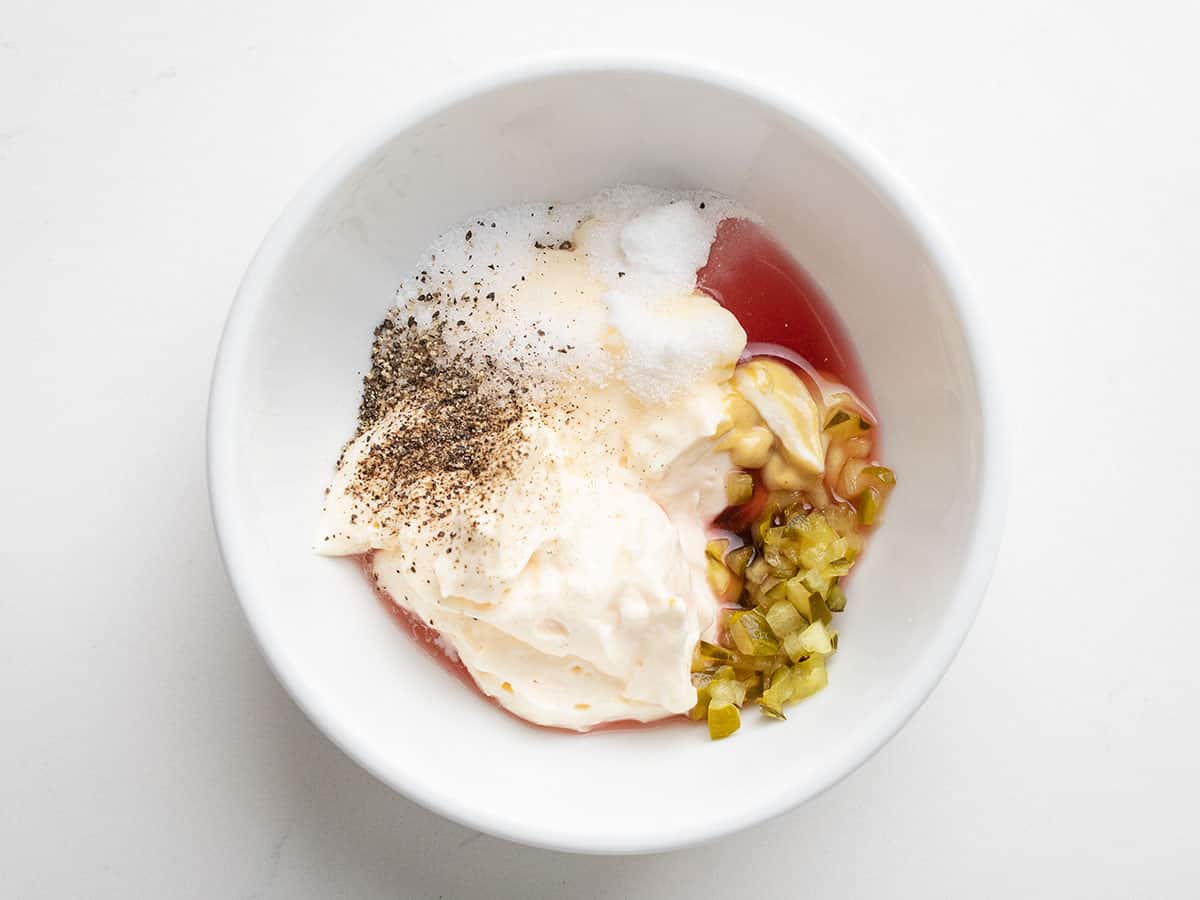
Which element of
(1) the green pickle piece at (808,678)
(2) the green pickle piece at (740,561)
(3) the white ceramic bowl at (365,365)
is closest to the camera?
(3) the white ceramic bowl at (365,365)

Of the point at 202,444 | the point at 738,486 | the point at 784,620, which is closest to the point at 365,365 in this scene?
the point at 202,444

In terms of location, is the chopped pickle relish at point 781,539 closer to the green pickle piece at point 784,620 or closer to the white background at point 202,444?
the green pickle piece at point 784,620

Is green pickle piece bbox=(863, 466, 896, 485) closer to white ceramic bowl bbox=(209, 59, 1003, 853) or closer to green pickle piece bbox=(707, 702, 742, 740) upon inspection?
white ceramic bowl bbox=(209, 59, 1003, 853)

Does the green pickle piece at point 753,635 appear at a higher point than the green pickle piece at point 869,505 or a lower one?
lower

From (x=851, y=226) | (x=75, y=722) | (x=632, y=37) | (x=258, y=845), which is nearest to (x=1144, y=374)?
(x=851, y=226)

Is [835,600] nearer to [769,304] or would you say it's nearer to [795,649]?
[795,649]

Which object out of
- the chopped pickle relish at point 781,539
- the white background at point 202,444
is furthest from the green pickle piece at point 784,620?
the white background at point 202,444

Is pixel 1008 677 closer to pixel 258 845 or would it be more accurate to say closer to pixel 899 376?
pixel 899 376

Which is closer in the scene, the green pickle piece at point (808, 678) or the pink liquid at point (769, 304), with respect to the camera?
the green pickle piece at point (808, 678)
